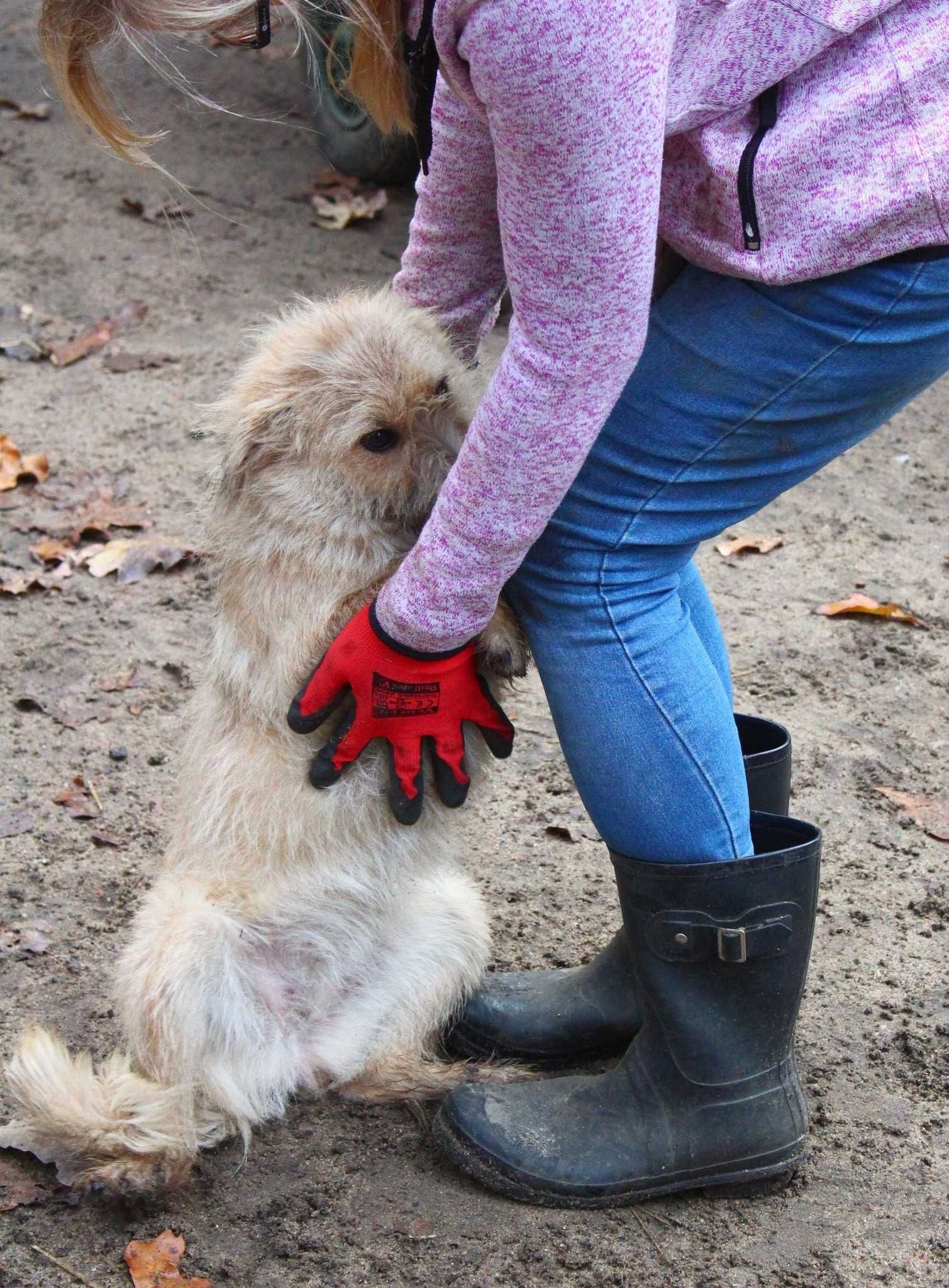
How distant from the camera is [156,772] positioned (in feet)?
10.0

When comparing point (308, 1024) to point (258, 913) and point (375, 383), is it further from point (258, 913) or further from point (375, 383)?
point (375, 383)

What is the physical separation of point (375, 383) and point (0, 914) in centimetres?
127

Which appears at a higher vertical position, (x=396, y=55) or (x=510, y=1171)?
(x=396, y=55)

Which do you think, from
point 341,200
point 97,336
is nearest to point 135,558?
point 97,336

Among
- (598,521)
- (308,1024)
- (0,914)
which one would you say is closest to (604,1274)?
(308,1024)

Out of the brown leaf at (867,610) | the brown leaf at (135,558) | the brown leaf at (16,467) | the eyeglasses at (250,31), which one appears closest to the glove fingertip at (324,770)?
the eyeglasses at (250,31)

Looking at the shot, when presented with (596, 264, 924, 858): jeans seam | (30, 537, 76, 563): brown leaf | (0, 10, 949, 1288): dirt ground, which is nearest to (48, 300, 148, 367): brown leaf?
(0, 10, 949, 1288): dirt ground

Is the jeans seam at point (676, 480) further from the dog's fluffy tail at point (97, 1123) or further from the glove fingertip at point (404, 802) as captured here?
the dog's fluffy tail at point (97, 1123)

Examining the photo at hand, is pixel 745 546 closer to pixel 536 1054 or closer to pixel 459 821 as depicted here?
pixel 459 821

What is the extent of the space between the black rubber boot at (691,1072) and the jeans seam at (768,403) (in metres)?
0.49

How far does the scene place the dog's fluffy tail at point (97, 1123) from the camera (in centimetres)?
196

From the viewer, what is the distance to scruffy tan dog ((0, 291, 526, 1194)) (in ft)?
6.86

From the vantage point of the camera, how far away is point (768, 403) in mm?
1676

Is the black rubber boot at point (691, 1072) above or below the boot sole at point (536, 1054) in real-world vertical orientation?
above
